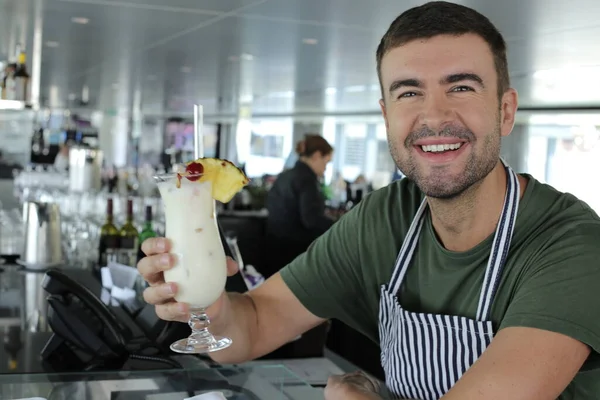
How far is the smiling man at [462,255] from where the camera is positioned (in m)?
1.29

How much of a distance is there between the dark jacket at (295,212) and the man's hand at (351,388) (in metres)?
4.86

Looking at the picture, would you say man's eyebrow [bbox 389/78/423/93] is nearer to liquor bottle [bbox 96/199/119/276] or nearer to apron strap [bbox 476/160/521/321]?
apron strap [bbox 476/160/521/321]

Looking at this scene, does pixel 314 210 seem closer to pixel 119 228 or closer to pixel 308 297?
pixel 119 228

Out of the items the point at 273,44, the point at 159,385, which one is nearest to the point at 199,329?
the point at 159,385

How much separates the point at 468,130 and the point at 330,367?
1.43 meters

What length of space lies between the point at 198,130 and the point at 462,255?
58 centimetres

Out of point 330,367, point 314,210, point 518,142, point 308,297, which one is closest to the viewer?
point 308,297

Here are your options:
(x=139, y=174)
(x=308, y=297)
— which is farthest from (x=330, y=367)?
(x=139, y=174)

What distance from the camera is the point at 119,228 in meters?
3.67

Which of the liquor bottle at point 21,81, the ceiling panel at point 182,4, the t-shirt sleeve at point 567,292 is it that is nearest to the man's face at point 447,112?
the t-shirt sleeve at point 567,292

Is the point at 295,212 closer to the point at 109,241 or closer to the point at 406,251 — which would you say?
the point at 109,241

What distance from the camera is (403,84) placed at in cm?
153

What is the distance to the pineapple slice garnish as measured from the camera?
53.1 inches

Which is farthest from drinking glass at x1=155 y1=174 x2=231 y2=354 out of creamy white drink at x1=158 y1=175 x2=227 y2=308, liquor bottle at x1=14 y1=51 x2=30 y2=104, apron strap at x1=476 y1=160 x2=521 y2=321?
liquor bottle at x1=14 y1=51 x2=30 y2=104
